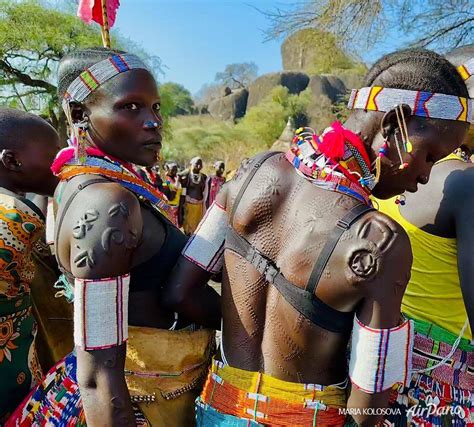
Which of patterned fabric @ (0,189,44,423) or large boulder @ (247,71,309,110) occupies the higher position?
patterned fabric @ (0,189,44,423)

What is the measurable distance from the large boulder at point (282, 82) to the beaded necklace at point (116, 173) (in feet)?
143

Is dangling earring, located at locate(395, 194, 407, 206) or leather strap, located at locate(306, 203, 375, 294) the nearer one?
leather strap, located at locate(306, 203, 375, 294)

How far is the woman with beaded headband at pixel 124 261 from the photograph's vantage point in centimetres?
138

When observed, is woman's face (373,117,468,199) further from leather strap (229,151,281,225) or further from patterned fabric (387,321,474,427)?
patterned fabric (387,321,474,427)

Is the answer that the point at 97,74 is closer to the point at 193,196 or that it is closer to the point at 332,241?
the point at 332,241

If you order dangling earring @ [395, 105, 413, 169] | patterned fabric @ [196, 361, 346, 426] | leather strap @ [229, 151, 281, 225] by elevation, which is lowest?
patterned fabric @ [196, 361, 346, 426]

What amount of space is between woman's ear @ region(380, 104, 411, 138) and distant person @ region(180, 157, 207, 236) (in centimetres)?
883

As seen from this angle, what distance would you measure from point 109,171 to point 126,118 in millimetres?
204

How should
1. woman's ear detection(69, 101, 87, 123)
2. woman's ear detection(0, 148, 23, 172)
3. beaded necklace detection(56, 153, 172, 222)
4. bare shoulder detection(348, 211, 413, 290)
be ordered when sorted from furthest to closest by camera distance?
1. woman's ear detection(0, 148, 23, 172)
2. woman's ear detection(69, 101, 87, 123)
3. beaded necklace detection(56, 153, 172, 222)
4. bare shoulder detection(348, 211, 413, 290)

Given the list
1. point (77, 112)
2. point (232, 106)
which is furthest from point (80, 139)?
point (232, 106)

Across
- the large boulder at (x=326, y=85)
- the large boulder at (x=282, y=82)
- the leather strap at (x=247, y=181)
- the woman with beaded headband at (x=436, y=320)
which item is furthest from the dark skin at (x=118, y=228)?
the large boulder at (x=282, y=82)

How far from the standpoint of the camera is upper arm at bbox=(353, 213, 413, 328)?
119 cm

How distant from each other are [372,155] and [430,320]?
0.66 meters

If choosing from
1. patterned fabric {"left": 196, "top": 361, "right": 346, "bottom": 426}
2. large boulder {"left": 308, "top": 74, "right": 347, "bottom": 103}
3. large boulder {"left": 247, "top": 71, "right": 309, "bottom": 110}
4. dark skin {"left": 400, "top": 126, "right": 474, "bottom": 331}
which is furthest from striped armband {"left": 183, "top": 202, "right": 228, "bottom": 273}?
large boulder {"left": 247, "top": 71, "right": 309, "bottom": 110}
